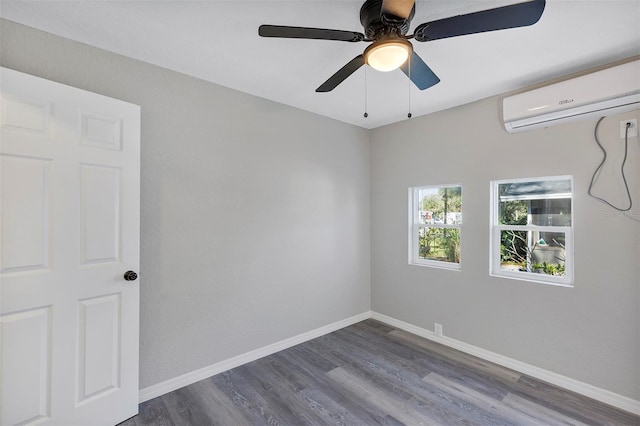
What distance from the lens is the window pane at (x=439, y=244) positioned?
3.23 metres

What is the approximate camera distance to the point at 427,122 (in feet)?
10.8

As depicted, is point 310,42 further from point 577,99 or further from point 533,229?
point 533,229

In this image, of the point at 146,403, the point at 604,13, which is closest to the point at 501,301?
the point at 604,13

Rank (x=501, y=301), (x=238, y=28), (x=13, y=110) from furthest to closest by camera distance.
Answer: (x=501, y=301) < (x=238, y=28) < (x=13, y=110)

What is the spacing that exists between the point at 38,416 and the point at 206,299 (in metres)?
1.13

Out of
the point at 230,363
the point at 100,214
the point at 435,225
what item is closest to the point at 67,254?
the point at 100,214

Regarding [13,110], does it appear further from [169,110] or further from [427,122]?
[427,122]

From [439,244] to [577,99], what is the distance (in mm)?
1786

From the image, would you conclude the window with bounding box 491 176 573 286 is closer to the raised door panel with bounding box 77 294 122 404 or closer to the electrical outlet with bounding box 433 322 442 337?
the electrical outlet with bounding box 433 322 442 337

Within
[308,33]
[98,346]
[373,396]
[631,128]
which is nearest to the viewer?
[308,33]

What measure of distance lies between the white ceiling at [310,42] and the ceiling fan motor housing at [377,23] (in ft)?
0.33

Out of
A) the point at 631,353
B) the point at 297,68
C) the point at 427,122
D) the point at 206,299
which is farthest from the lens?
the point at 427,122

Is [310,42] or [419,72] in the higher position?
[310,42]

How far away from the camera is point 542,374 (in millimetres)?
2473
